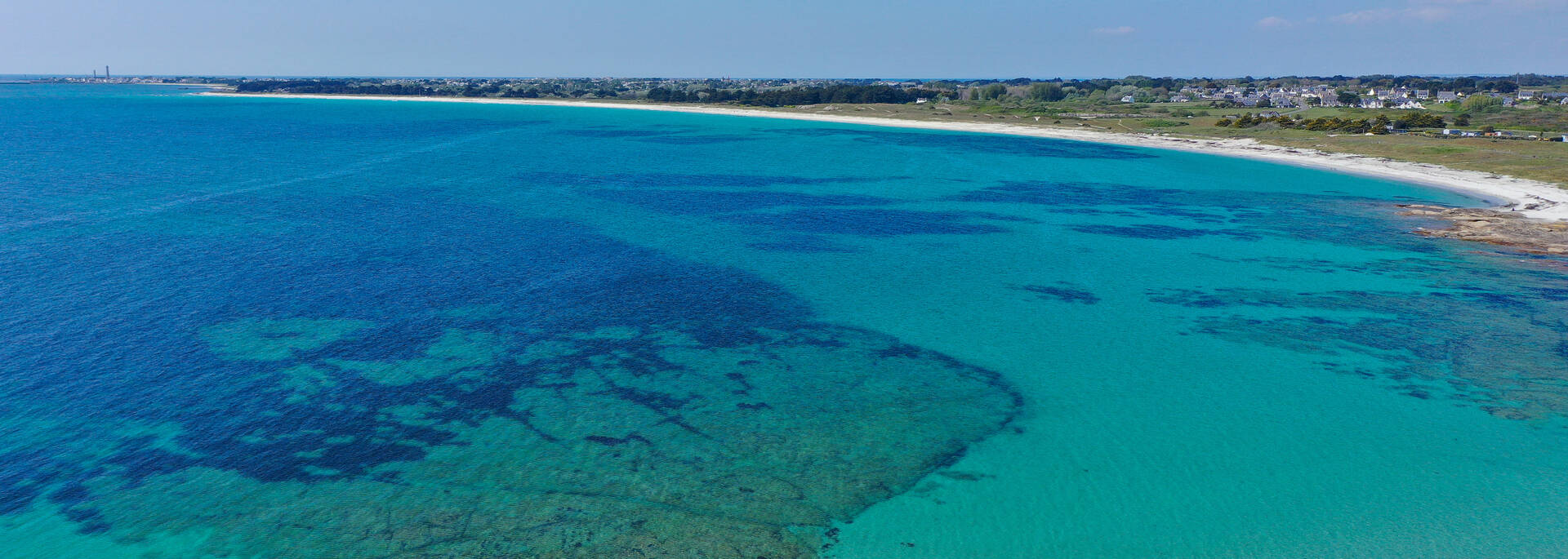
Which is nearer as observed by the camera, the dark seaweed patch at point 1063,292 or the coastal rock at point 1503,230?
the dark seaweed patch at point 1063,292

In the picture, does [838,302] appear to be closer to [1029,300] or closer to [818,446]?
[1029,300]

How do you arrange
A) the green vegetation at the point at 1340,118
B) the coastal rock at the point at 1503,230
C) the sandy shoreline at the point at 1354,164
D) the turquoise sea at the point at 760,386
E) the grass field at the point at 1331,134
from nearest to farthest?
the turquoise sea at the point at 760,386 < the coastal rock at the point at 1503,230 < the sandy shoreline at the point at 1354,164 < the grass field at the point at 1331,134 < the green vegetation at the point at 1340,118

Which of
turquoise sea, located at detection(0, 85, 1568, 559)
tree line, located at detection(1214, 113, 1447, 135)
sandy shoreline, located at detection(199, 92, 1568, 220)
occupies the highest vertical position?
tree line, located at detection(1214, 113, 1447, 135)

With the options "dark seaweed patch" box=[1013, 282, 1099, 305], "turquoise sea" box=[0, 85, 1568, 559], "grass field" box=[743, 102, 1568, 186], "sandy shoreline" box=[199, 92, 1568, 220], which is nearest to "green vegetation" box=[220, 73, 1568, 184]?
"grass field" box=[743, 102, 1568, 186]

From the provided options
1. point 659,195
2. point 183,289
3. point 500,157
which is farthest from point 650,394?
point 500,157

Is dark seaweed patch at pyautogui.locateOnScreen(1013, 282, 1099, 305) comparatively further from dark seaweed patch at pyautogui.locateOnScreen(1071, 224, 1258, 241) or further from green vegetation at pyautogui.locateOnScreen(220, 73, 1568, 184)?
green vegetation at pyautogui.locateOnScreen(220, 73, 1568, 184)

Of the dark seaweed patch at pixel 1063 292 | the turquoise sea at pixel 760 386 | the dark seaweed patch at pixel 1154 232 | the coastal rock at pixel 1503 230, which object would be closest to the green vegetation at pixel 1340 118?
the coastal rock at pixel 1503 230

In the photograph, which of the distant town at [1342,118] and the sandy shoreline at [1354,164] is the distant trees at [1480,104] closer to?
the distant town at [1342,118]
